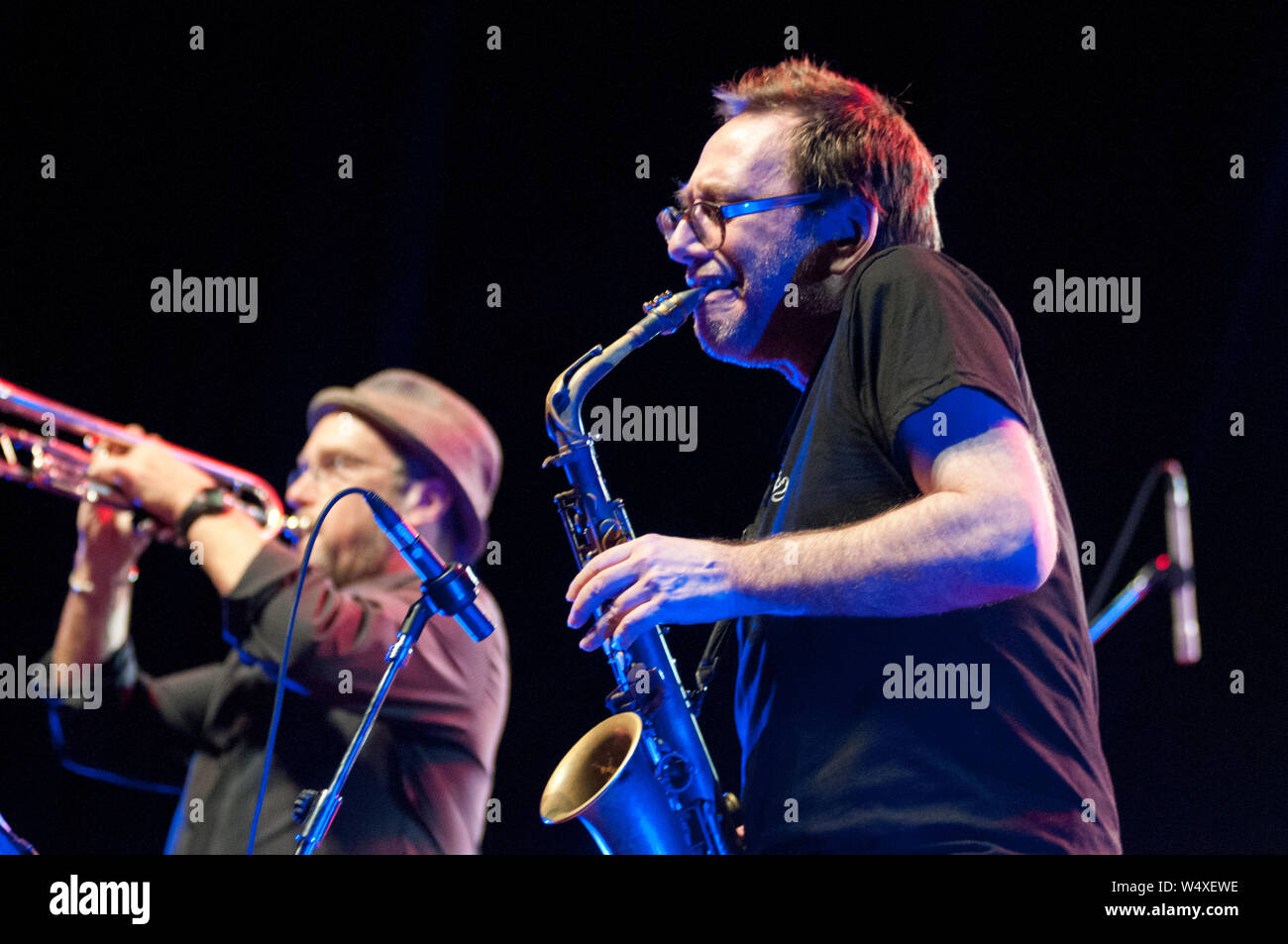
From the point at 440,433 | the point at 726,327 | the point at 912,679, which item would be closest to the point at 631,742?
the point at 912,679

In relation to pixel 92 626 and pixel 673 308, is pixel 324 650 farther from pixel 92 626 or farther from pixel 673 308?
pixel 673 308

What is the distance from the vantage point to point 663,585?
1.77 m

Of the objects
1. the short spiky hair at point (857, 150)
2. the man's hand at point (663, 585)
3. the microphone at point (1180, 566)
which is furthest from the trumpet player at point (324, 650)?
the microphone at point (1180, 566)

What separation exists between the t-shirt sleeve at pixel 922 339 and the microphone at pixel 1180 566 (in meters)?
1.85

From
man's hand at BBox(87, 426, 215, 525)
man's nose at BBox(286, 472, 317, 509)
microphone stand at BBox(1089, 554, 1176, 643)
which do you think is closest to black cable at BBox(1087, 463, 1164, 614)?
microphone stand at BBox(1089, 554, 1176, 643)

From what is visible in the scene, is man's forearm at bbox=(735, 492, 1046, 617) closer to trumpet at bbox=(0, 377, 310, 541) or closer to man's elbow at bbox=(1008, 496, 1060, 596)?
man's elbow at bbox=(1008, 496, 1060, 596)

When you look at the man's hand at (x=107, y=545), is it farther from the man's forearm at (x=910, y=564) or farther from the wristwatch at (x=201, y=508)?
the man's forearm at (x=910, y=564)

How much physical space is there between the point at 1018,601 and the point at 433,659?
207cm

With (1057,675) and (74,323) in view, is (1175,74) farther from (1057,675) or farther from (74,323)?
(74,323)

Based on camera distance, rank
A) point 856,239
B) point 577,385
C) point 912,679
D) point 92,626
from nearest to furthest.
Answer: point 912,679
point 856,239
point 577,385
point 92,626

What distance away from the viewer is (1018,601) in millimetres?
1777

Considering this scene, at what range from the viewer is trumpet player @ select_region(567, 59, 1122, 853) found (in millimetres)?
1666
